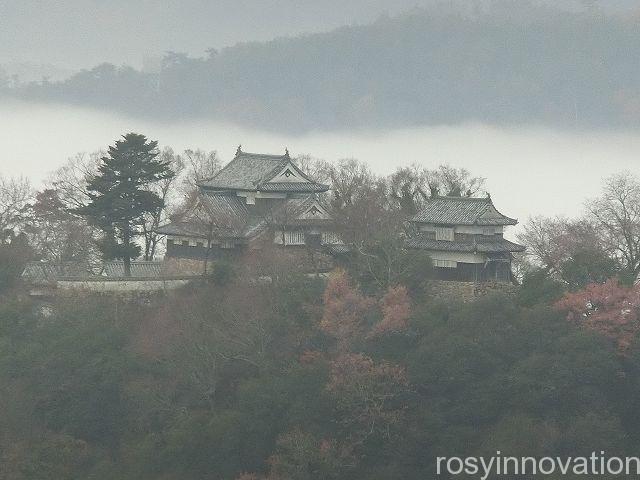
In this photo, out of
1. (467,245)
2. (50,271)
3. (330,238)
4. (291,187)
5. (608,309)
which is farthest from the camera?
(50,271)

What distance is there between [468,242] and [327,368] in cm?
739

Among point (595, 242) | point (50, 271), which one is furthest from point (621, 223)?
point (50, 271)

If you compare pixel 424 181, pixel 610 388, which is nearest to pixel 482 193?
pixel 424 181

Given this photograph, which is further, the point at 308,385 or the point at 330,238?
the point at 330,238

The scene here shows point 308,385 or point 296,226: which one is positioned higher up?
point 296,226

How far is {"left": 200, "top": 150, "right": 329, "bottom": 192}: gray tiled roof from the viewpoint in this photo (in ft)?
118

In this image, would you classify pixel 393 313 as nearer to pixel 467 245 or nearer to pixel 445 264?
pixel 445 264

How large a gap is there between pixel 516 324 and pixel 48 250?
15.9 metres

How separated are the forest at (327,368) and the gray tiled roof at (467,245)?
2.53ft

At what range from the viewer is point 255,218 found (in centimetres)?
3538

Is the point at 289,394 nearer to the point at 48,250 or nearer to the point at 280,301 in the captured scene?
the point at 280,301

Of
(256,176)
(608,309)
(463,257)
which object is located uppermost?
(256,176)

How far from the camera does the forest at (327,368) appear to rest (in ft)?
84.4

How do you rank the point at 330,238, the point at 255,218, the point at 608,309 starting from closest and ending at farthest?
1. the point at 608,309
2. the point at 330,238
3. the point at 255,218
